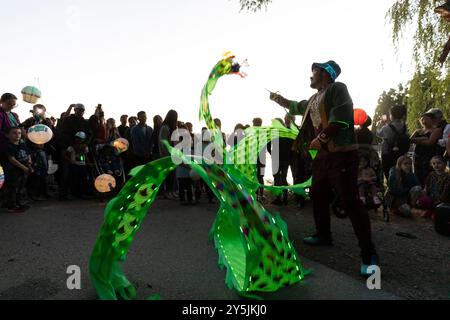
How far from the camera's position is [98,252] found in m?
2.45

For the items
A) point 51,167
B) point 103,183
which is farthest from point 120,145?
point 51,167

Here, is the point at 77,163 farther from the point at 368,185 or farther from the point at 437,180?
the point at 437,180

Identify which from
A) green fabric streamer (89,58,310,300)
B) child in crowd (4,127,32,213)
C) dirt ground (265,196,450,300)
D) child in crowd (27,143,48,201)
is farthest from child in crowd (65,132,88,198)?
green fabric streamer (89,58,310,300)

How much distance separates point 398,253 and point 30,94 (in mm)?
7018

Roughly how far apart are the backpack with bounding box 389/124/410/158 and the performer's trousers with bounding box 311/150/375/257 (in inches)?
148

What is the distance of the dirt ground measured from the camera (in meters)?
2.88

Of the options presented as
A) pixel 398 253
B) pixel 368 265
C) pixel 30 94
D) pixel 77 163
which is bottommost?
pixel 398 253

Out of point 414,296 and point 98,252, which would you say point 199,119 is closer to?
point 98,252

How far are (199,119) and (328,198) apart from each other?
161cm

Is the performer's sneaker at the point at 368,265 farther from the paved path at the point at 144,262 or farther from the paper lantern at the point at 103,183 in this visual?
the paper lantern at the point at 103,183

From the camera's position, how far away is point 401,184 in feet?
20.1

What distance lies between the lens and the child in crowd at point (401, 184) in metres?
6.11

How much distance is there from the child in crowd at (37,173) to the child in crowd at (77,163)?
1.65 feet

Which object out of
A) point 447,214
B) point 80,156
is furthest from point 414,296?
point 80,156
